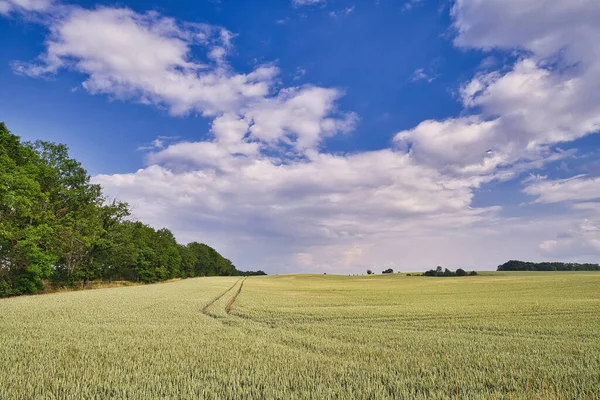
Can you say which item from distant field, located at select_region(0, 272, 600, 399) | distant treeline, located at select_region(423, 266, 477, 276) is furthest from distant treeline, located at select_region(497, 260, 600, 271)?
distant field, located at select_region(0, 272, 600, 399)

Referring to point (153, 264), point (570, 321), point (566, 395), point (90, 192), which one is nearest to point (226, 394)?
point (566, 395)

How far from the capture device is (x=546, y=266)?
12112cm

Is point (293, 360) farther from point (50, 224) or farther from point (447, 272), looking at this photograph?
point (447, 272)

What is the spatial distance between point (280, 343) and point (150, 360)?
4353 millimetres

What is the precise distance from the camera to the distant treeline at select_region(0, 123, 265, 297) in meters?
35.3

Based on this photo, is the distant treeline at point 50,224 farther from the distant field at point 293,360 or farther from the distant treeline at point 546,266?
the distant treeline at point 546,266

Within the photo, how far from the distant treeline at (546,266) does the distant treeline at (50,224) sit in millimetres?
126310

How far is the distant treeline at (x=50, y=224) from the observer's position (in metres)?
35.3

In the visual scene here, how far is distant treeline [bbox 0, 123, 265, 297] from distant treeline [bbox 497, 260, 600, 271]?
414 ft

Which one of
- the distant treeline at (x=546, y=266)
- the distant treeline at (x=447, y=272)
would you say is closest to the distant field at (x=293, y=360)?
the distant treeline at (x=447, y=272)

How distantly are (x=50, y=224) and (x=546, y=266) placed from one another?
141412 millimetres

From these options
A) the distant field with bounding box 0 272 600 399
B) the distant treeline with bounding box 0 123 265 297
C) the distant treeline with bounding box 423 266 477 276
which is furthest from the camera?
the distant treeline with bounding box 423 266 477 276

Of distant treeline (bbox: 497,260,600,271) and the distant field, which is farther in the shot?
distant treeline (bbox: 497,260,600,271)

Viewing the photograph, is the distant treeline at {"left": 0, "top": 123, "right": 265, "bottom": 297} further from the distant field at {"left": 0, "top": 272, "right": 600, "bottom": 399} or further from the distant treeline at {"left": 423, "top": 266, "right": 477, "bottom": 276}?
the distant treeline at {"left": 423, "top": 266, "right": 477, "bottom": 276}
